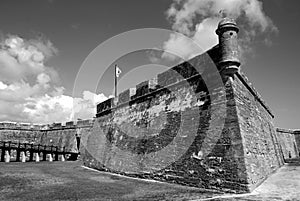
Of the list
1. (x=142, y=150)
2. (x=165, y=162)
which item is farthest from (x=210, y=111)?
(x=142, y=150)

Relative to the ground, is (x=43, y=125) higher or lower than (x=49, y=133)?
higher

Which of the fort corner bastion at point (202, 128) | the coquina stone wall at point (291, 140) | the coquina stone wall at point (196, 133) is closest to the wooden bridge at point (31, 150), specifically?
the coquina stone wall at point (196, 133)

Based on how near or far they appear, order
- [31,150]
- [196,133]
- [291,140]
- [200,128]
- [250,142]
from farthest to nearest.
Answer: [291,140] < [31,150] < [196,133] < [200,128] < [250,142]

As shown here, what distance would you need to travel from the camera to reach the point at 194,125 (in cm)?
873

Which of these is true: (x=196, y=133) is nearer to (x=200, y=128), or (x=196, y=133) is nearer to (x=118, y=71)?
(x=200, y=128)

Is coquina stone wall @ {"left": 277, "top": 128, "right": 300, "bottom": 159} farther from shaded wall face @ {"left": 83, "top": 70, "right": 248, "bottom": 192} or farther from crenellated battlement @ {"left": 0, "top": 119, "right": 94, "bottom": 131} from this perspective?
crenellated battlement @ {"left": 0, "top": 119, "right": 94, "bottom": 131}

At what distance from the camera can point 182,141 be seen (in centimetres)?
908

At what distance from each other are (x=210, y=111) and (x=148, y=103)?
187 inches

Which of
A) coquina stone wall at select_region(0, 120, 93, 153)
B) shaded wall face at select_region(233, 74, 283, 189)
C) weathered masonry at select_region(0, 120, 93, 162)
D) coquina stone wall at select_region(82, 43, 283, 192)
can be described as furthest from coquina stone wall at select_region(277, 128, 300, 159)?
coquina stone wall at select_region(0, 120, 93, 153)

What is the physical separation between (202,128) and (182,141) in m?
1.15

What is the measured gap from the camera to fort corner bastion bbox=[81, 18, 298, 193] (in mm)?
7215

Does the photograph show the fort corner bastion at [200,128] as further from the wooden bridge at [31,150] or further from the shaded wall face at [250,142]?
the wooden bridge at [31,150]

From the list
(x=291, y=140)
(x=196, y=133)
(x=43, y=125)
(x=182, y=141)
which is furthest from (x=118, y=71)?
(x=291, y=140)

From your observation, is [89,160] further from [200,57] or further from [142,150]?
[200,57]
